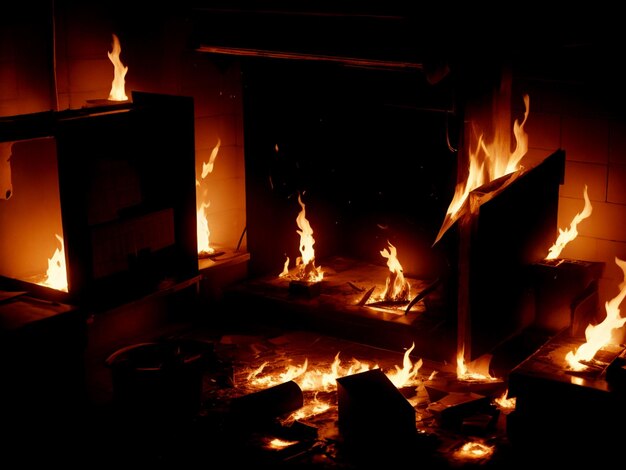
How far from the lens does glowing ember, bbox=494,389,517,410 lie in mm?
5777

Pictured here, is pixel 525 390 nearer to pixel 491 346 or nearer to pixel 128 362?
pixel 491 346

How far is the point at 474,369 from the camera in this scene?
623 cm

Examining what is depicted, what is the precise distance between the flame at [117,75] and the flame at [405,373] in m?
2.87

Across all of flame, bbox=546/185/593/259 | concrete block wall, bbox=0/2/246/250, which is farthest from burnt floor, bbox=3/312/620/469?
concrete block wall, bbox=0/2/246/250

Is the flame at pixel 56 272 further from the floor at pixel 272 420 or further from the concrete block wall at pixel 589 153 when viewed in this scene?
the concrete block wall at pixel 589 153

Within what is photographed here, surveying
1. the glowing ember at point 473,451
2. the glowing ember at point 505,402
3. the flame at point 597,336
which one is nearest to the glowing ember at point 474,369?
the glowing ember at point 505,402

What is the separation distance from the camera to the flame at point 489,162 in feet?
19.6

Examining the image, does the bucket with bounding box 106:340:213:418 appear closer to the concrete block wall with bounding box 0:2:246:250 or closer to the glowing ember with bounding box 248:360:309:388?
the glowing ember with bounding box 248:360:309:388

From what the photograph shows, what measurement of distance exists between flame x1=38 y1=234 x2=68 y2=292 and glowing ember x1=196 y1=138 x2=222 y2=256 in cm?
144

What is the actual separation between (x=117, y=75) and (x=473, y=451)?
380 centimetres

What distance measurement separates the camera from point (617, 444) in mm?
5078

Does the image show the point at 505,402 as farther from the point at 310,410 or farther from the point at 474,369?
the point at 310,410

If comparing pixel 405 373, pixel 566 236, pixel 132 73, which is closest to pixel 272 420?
pixel 405 373

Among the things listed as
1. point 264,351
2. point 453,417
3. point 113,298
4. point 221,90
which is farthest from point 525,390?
point 221,90
